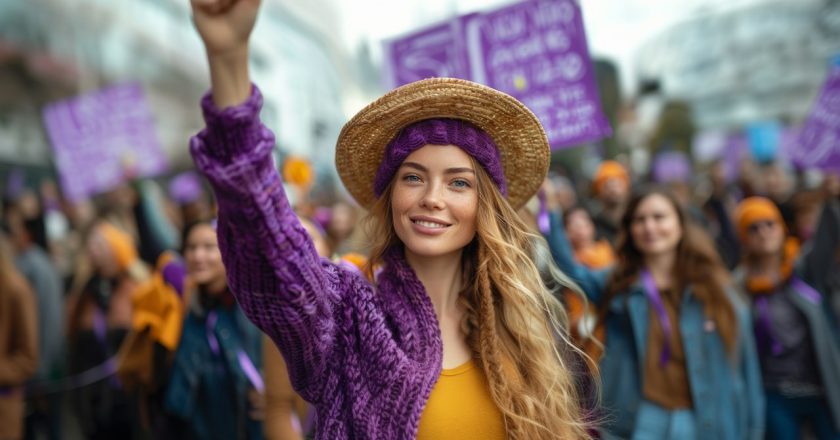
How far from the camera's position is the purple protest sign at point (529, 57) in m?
4.58

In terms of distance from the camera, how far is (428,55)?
16.0 feet

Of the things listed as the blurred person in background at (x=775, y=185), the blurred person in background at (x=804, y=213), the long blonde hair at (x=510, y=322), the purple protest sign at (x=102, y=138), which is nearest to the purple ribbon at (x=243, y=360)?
the long blonde hair at (x=510, y=322)

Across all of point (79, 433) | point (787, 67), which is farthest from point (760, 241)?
point (787, 67)

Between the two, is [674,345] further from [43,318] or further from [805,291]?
[43,318]

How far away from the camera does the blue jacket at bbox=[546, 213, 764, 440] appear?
3.56 m

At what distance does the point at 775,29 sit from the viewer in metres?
41.5

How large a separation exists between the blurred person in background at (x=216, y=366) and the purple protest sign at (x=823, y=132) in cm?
390

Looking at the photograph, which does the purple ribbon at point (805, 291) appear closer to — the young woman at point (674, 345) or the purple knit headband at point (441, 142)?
the young woman at point (674, 345)

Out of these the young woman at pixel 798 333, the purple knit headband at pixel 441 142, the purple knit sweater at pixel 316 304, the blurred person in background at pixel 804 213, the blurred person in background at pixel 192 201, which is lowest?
the young woman at pixel 798 333

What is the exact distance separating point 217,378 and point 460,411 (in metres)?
2.26

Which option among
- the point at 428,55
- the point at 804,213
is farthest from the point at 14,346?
the point at 804,213

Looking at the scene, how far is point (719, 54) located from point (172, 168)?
1181 inches

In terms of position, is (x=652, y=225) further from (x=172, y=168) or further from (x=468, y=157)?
(x=172, y=168)

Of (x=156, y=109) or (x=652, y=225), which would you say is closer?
(x=652, y=225)
